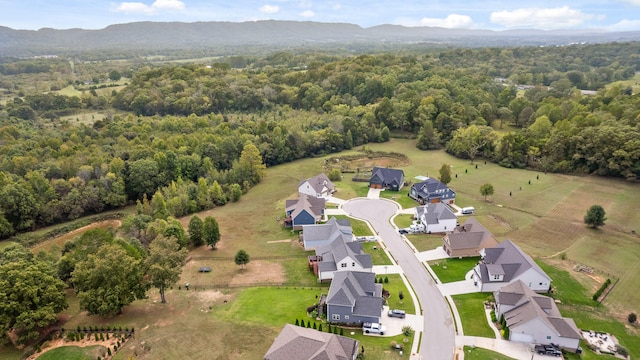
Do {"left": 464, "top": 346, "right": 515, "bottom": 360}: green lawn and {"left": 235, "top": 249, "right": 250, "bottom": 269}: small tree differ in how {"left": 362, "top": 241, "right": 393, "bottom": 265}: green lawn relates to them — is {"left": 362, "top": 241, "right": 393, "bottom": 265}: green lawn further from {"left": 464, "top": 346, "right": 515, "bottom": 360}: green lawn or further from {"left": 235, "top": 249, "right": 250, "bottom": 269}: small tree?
{"left": 464, "top": 346, "right": 515, "bottom": 360}: green lawn

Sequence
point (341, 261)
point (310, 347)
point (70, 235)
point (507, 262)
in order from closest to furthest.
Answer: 1. point (310, 347)
2. point (507, 262)
3. point (341, 261)
4. point (70, 235)

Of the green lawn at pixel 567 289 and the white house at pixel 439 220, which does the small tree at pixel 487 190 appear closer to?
the white house at pixel 439 220

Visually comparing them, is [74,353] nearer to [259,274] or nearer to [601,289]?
[259,274]

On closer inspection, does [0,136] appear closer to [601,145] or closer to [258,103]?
[258,103]

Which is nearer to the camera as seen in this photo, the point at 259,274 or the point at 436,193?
the point at 259,274

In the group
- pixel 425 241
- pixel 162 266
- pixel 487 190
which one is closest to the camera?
pixel 162 266

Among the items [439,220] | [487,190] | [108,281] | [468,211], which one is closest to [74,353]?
[108,281]

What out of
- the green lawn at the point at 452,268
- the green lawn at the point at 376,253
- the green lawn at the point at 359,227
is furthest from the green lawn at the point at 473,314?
the green lawn at the point at 359,227

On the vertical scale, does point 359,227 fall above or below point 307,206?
below
